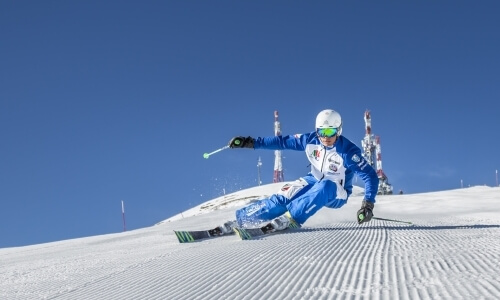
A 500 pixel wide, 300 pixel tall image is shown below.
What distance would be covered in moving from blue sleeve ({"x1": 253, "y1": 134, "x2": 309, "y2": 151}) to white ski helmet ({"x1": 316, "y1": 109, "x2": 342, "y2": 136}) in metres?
0.32

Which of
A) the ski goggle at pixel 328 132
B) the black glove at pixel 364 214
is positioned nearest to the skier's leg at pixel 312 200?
the black glove at pixel 364 214

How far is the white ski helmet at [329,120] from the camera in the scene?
6391 mm

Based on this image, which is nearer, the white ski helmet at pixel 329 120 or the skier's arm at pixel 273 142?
the white ski helmet at pixel 329 120

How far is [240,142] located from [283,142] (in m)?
0.61

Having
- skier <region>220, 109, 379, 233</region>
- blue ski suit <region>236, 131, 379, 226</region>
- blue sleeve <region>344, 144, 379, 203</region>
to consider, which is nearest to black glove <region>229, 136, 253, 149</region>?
skier <region>220, 109, 379, 233</region>

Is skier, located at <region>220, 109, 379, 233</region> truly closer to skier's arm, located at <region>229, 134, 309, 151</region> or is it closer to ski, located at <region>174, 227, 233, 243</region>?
skier's arm, located at <region>229, 134, 309, 151</region>

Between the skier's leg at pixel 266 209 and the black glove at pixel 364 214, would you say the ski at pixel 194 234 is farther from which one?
the black glove at pixel 364 214

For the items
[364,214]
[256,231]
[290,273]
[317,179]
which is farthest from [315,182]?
[290,273]

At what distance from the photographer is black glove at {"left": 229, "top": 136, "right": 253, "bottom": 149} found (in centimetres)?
650

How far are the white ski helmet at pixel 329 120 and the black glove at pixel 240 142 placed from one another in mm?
893

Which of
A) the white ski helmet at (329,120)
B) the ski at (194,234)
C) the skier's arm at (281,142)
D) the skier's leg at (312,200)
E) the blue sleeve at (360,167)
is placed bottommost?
the ski at (194,234)

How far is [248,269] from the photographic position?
2986 millimetres

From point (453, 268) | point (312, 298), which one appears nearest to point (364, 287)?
point (312, 298)

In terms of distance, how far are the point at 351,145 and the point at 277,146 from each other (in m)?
0.96
